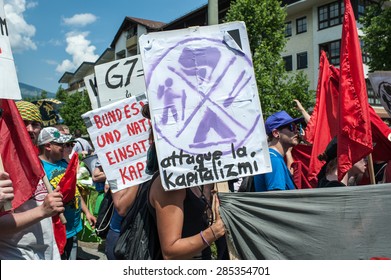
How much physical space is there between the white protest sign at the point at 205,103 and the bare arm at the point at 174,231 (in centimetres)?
17

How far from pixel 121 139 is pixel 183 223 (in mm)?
1472

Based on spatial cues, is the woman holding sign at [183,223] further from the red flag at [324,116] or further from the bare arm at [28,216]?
the red flag at [324,116]

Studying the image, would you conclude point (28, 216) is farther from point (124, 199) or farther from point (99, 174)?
point (99, 174)

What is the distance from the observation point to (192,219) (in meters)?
2.33

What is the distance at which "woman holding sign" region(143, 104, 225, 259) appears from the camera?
85.4 inches

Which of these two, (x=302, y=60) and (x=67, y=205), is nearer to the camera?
(x=67, y=205)

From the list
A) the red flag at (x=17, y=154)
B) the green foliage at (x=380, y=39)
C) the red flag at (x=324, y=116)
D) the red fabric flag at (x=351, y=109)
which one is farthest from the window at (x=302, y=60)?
the red flag at (x=17, y=154)

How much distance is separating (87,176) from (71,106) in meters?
43.4

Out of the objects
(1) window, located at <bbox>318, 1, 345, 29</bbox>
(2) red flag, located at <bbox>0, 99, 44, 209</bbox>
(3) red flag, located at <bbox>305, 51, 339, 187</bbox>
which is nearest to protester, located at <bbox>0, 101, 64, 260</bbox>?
(2) red flag, located at <bbox>0, 99, 44, 209</bbox>

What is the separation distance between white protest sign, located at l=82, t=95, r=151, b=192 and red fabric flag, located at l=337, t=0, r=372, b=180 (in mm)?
1544

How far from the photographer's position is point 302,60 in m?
30.3

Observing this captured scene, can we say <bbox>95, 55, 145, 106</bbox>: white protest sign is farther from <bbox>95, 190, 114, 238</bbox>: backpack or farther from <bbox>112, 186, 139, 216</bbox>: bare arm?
<bbox>112, 186, 139, 216</bbox>: bare arm

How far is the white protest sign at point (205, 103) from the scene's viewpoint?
2381mm

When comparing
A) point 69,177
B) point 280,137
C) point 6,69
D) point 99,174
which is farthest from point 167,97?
Result: point 99,174
